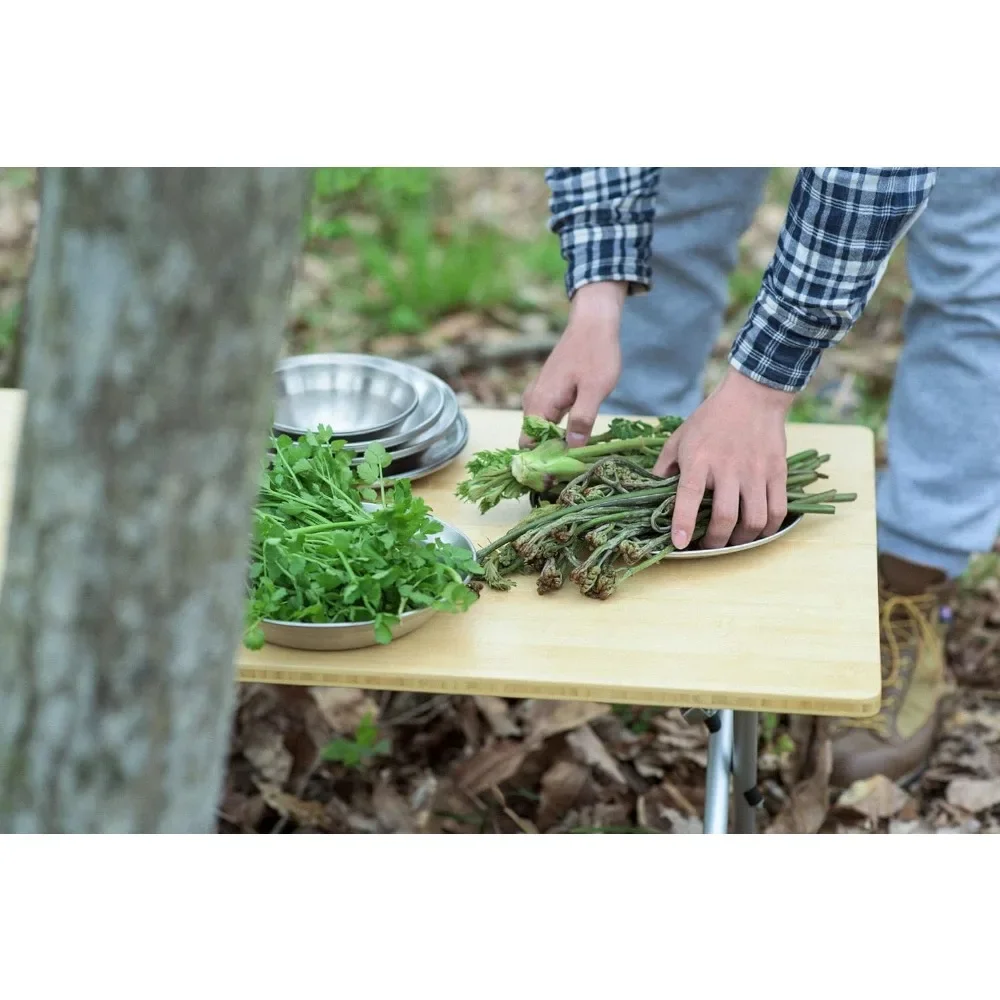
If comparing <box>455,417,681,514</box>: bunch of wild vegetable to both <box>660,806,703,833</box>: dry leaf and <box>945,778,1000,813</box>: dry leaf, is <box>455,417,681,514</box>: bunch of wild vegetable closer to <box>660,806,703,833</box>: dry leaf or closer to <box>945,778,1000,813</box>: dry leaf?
<box>660,806,703,833</box>: dry leaf

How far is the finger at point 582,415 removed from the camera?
76.3 inches

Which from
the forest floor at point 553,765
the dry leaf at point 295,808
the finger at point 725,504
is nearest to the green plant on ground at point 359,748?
the forest floor at point 553,765

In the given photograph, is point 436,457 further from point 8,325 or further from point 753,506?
point 8,325

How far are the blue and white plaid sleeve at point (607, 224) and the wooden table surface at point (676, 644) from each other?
22.7 inches

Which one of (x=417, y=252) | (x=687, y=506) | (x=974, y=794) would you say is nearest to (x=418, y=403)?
(x=687, y=506)

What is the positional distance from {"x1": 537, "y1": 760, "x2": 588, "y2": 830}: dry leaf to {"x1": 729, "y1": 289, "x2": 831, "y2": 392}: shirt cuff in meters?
0.98

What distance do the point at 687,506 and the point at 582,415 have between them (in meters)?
0.32

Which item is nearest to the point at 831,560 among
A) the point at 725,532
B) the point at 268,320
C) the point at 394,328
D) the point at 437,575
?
the point at 725,532

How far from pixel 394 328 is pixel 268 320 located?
11.0 feet

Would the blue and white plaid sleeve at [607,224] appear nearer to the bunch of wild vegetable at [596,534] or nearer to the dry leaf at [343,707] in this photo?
the bunch of wild vegetable at [596,534]

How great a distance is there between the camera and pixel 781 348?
1.81 m

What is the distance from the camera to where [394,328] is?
13.6 feet

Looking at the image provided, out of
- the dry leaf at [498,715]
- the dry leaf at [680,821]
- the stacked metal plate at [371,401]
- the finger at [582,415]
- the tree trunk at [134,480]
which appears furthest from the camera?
the dry leaf at [498,715]

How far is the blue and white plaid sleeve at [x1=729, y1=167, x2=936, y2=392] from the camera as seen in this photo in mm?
1729
